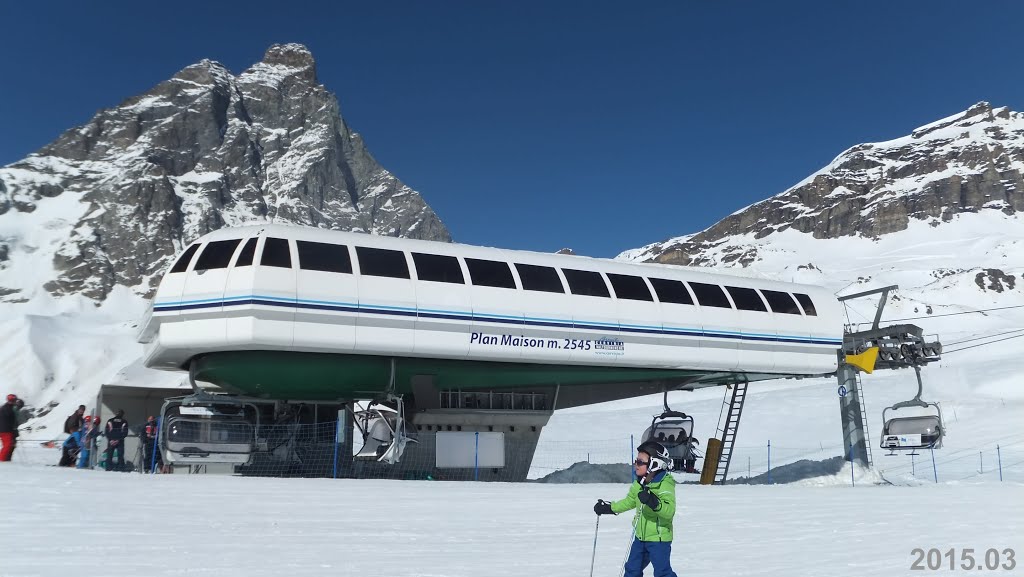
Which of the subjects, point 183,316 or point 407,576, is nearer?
point 407,576

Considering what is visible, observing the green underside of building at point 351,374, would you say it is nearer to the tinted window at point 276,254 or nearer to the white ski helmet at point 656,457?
the tinted window at point 276,254

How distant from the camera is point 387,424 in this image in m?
17.6

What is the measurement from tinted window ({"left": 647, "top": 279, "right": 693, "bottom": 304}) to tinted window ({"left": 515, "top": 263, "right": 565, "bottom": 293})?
2.95 metres

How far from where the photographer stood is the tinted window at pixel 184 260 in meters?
16.5

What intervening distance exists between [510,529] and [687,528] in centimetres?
273

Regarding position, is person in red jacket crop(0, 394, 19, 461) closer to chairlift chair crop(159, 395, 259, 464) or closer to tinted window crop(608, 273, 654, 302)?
chairlift chair crop(159, 395, 259, 464)

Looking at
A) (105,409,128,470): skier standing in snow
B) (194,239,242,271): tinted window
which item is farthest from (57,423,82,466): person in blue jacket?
(194,239,242,271): tinted window

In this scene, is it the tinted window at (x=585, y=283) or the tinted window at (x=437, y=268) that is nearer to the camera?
the tinted window at (x=437, y=268)

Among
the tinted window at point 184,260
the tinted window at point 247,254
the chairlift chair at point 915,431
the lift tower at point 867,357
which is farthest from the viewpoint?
the lift tower at point 867,357

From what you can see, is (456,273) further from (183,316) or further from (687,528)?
(687,528)

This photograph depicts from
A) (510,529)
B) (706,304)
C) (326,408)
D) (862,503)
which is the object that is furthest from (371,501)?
(706,304)

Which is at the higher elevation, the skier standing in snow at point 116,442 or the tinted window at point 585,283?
the tinted window at point 585,283
